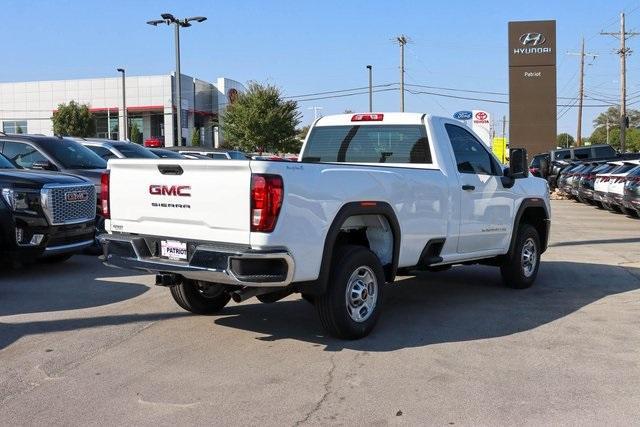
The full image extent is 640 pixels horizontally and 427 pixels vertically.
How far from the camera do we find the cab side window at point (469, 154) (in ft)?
24.1

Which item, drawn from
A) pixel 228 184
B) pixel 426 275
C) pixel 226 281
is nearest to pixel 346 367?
pixel 226 281

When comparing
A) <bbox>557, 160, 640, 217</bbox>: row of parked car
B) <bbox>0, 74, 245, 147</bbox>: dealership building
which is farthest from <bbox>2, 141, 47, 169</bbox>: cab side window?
<bbox>0, 74, 245, 147</bbox>: dealership building

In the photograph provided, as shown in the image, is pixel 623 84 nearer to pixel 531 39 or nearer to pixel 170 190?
pixel 531 39

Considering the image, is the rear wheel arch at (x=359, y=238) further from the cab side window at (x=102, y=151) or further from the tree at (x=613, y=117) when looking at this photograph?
the tree at (x=613, y=117)

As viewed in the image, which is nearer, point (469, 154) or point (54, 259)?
point (469, 154)

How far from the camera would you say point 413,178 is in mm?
6297

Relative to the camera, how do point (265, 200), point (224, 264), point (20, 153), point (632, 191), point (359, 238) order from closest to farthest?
point (265, 200)
point (224, 264)
point (359, 238)
point (20, 153)
point (632, 191)

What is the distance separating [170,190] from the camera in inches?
216

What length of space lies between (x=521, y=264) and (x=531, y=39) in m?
51.6

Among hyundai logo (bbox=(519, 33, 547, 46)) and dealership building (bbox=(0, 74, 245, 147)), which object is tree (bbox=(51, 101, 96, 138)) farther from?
hyundai logo (bbox=(519, 33, 547, 46))

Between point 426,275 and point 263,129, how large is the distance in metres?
42.3

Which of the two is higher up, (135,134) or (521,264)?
(135,134)

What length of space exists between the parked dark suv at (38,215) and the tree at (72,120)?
49065 mm

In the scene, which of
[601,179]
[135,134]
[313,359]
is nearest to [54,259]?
[313,359]
